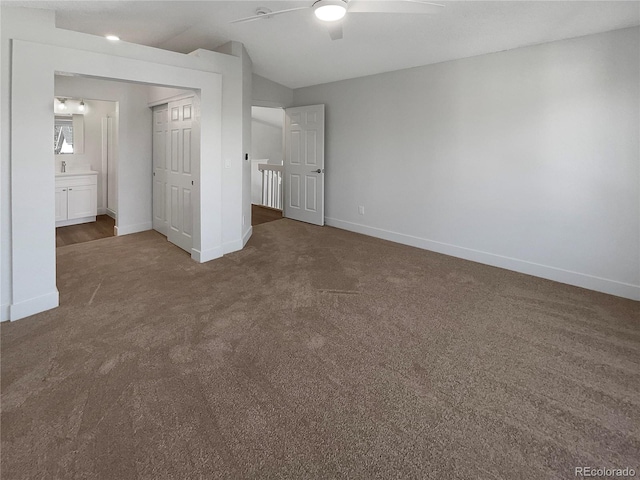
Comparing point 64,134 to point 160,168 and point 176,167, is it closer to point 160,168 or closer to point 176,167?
point 160,168

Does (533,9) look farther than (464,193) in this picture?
No

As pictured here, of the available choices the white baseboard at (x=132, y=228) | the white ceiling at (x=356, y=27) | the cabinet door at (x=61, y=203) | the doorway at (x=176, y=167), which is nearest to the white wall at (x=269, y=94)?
the white ceiling at (x=356, y=27)

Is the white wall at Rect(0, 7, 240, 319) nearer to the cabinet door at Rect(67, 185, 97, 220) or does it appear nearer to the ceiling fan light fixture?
the ceiling fan light fixture

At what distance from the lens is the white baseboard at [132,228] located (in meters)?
5.57

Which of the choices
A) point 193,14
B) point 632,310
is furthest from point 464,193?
point 193,14

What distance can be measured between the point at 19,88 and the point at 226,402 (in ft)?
9.07

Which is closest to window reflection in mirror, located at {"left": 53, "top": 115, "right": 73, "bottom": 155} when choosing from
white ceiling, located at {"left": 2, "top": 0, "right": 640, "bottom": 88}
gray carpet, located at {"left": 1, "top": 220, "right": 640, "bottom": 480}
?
white ceiling, located at {"left": 2, "top": 0, "right": 640, "bottom": 88}

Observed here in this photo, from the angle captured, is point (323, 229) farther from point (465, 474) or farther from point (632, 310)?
point (465, 474)

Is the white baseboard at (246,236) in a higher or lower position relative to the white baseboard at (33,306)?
higher

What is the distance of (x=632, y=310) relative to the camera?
3.31 meters

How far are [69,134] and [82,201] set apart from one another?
122 centimetres

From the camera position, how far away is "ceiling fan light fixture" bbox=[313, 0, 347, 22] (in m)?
2.76

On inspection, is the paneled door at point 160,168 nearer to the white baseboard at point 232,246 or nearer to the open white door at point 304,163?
the white baseboard at point 232,246

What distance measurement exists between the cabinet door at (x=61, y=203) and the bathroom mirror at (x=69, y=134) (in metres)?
0.78
